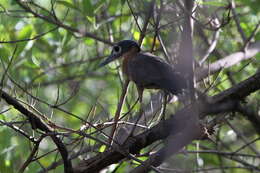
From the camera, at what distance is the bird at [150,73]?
12.3 feet

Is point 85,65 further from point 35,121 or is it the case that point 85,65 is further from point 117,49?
point 35,121

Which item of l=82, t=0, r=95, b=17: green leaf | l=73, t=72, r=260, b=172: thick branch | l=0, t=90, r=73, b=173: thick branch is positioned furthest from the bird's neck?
l=0, t=90, r=73, b=173: thick branch

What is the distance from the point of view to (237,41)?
5.93m

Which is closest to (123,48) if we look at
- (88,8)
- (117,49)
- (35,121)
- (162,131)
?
(117,49)

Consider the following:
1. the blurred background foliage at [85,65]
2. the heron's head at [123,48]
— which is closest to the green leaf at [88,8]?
the blurred background foliage at [85,65]

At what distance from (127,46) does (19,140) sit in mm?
1498

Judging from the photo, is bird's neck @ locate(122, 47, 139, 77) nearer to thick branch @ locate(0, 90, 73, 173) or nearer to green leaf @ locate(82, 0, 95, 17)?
green leaf @ locate(82, 0, 95, 17)

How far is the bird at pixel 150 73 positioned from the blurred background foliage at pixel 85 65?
0.35 ft

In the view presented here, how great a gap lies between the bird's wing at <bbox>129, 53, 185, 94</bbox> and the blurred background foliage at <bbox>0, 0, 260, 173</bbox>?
124 mm

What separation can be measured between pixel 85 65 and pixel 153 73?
111 inches

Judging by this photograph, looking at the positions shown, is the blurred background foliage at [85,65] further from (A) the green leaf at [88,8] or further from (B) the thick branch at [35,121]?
(B) the thick branch at [35,121]

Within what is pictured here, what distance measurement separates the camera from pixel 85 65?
22.2 feet

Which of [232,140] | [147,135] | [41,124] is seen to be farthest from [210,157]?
[41,124]

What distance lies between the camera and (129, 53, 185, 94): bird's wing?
3807 millimetres
